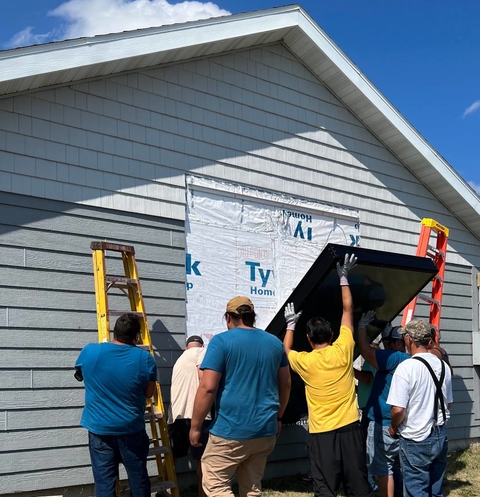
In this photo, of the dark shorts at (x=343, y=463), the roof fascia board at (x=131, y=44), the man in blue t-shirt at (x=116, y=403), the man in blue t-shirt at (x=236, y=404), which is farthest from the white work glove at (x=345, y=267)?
the roof fascia board at (x=131, y=44)

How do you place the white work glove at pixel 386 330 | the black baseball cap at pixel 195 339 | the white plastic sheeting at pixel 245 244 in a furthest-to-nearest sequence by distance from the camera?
the white plastic sheeting at pixel 245 244 < the black baseball cap at pixel 195 339 < the white work glove at pixel 386 330

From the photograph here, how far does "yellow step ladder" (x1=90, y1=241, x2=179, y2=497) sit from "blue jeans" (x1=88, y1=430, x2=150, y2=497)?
3.18ft

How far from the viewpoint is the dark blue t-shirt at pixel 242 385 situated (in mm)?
4465

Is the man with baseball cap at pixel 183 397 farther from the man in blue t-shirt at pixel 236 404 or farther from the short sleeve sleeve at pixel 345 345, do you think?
the man in blue t-shirt at pixel 236 404

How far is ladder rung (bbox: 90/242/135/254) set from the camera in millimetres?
6391

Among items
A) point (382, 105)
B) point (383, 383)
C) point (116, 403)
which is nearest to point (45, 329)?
point (116, 403)

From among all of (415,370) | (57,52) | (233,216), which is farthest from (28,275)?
(415,370)

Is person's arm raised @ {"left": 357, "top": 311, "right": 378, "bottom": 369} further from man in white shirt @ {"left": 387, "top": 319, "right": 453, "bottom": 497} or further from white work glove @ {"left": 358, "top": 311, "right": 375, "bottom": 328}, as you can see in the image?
man in white shirt @ {"left": 387, "top": 319, "right": 453, "bottom": 497}

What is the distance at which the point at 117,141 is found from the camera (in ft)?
23.8

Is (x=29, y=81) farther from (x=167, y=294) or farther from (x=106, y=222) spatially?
(x=167, y=294)

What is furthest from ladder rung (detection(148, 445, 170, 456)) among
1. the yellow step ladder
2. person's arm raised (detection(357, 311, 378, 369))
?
person's arm raised (detection(357, 311, 378, 369))

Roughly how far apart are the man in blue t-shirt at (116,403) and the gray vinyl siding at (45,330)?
139 centimetres

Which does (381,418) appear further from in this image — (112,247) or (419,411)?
(112,247)

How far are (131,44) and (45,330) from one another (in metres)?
2.95
